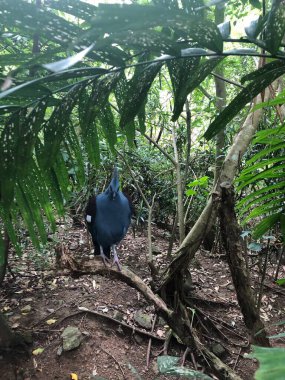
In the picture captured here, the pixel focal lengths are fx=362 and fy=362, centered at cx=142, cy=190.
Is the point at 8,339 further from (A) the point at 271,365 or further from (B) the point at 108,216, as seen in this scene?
(A) the point at 271,365

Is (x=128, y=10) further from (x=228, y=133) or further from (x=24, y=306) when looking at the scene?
(x=228, y=133)

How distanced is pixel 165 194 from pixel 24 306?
1961 millimetres

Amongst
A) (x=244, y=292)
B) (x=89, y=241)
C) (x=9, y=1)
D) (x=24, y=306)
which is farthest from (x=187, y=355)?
(x=9, y=1)

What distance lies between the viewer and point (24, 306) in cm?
271

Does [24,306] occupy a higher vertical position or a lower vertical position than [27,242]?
lower

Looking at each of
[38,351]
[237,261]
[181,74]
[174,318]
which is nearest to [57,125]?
[181,74]

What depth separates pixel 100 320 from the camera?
8.73 ft

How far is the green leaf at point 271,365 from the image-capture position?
0.36m

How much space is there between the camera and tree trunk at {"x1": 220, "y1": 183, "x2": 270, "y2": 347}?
1595 mm

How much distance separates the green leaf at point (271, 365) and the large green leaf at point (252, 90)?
2.12ft

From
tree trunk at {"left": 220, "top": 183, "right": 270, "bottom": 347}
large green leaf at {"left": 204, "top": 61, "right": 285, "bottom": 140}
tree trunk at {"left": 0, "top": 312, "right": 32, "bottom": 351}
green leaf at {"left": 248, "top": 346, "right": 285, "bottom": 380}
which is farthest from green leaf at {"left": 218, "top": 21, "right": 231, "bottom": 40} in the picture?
tree trunk at {"left": 0, "top": 312, "right": 32, "bottom": 351}

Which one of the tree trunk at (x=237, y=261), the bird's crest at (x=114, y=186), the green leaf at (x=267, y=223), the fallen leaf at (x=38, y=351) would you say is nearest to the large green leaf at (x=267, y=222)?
the green leaf at (x=267, y=223)

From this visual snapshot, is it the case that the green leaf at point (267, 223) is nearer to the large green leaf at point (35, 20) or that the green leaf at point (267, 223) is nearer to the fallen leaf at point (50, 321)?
the large green leaf at point (35, 20)

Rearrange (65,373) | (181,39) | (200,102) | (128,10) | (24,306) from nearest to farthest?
(128,10) < (181,39) < (65,373) < (24,306) < (200,102)
